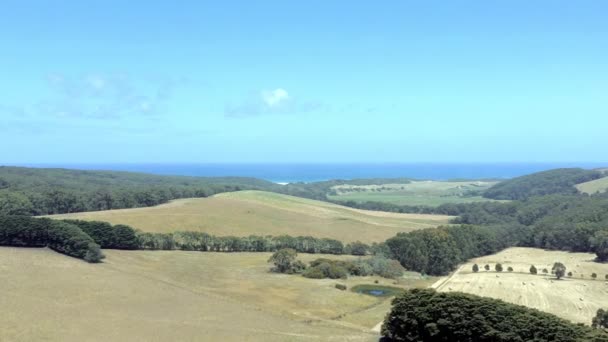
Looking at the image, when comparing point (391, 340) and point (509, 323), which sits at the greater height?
point (509, 323)

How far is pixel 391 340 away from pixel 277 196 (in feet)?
479

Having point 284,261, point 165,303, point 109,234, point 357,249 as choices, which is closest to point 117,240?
point 109,234

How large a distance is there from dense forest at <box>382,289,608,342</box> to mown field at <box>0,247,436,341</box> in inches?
159

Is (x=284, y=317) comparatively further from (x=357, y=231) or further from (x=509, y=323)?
(x=357, y=231)

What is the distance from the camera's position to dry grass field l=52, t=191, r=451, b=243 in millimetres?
123500

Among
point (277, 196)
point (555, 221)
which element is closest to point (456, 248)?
point (555, 221)

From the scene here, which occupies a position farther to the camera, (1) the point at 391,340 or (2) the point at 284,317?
(2) the point at 284,317

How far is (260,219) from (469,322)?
99.2m

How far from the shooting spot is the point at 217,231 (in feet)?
401

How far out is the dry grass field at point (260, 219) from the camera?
405 ft

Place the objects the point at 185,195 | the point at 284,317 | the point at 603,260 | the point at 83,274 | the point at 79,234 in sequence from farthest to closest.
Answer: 1. the point at 185,195
2. the point at 603,260
3. the point at 79,234
4. the point at 83,274
5. the point at 284,317

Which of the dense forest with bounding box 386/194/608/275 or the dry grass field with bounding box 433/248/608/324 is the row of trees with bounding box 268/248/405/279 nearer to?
the dry grass field with bounding box 433/248/608/324

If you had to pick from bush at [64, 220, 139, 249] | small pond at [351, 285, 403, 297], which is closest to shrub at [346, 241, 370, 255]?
small pond at [351, 285, 403, 297]

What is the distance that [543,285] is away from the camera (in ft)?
275
